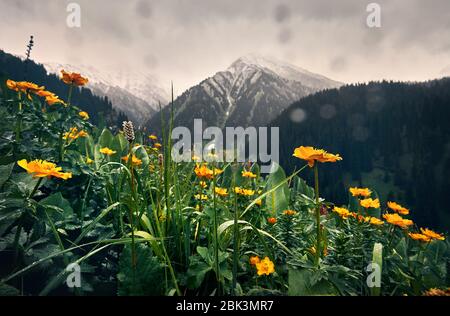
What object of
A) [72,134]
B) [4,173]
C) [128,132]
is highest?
[72,134]

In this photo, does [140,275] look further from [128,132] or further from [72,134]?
[72,134]

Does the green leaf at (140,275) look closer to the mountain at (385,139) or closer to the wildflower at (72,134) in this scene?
the wildflower at (72,134)

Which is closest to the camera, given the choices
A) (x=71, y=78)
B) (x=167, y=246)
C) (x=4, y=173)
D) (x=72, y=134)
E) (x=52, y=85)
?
(x=4, y=173)

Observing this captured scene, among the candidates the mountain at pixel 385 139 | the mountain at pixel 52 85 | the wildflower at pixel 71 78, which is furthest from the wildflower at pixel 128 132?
the mountain at pixel 52 85

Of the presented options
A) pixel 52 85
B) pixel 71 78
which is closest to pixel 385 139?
pixel 52 85

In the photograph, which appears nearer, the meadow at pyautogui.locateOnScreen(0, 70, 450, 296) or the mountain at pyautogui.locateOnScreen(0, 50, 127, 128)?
the meadow at pyautogui.locateOnScreen(0, 70, 450, 296)

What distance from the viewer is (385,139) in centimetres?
6469

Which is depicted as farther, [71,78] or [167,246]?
[71,78]

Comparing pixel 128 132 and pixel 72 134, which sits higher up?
pixel 72 134

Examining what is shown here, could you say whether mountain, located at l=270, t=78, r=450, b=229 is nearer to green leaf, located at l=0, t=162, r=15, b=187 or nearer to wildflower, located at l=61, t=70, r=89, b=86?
wildflower, located at l=61, t=70, r=89, b=86

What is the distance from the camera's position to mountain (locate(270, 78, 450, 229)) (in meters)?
52.0

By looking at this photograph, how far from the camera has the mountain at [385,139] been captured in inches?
2048

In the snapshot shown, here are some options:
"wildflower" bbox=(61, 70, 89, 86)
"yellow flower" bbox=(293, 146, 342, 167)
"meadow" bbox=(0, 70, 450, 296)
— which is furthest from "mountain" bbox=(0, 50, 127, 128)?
"yellow flower" bbox=(293, 146, 342, 167)

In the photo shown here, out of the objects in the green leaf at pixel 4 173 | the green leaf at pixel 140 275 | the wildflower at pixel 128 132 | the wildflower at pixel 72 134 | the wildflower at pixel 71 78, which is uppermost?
the wildflower at pixel 71 78
